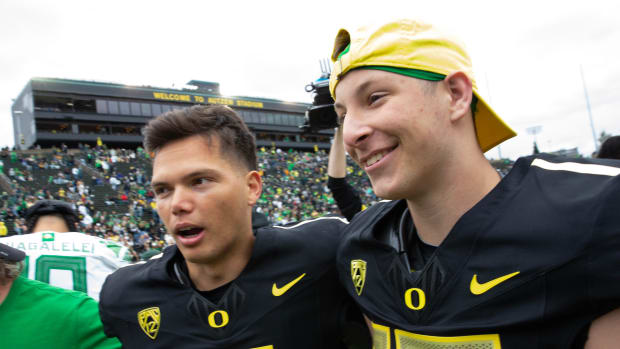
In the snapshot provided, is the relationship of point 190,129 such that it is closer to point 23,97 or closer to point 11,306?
point 11,306

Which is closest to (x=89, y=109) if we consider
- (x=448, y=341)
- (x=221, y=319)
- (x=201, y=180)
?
(x=201, y=180)

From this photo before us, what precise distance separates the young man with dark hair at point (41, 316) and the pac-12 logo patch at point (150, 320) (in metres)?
0.21

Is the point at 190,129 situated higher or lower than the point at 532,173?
higher

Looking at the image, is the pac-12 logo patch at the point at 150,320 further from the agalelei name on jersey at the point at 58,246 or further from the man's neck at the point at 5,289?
the agalelei name on jersey at the point at 58,246

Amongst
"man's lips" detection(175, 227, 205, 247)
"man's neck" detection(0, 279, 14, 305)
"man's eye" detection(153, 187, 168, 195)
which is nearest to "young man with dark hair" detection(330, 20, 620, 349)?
"man's lips" detection(175, 227, 205, 247)

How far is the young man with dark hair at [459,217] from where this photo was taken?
1.22 metres

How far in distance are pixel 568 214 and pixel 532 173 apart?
245 mm

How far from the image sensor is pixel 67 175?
20.8 m

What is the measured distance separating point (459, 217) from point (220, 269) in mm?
1115

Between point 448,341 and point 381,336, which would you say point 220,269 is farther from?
point 448,341

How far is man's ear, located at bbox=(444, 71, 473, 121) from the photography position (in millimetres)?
1534

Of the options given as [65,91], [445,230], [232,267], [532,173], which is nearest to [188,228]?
[232,267]

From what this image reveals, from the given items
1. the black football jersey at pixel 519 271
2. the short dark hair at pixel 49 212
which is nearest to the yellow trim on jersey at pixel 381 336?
the black football jersey at pixel 519 271

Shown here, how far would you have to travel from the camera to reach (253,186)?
221cm
